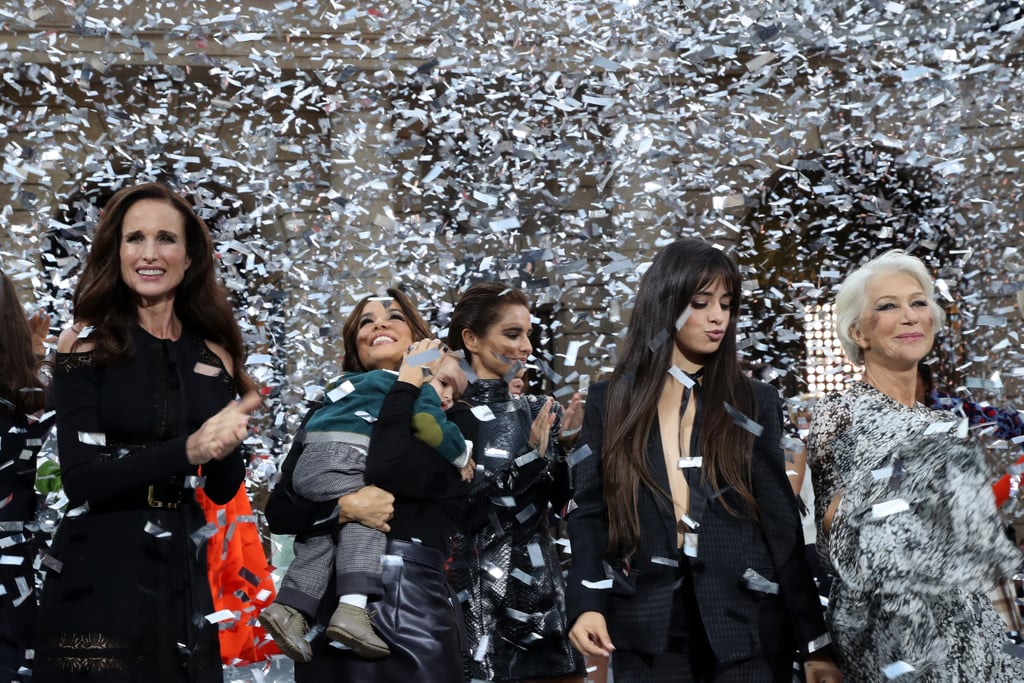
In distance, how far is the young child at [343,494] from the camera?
3.07m

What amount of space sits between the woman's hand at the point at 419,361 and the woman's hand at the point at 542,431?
2.13 feet

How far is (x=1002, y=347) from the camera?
351 inches

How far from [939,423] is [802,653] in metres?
0.65

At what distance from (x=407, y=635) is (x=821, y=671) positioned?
108cm

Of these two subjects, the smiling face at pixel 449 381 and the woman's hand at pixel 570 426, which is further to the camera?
the woman's hand at pixel 570 426

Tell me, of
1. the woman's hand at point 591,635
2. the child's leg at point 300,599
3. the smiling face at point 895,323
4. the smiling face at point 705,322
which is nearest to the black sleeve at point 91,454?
the child's leg at point 300,599

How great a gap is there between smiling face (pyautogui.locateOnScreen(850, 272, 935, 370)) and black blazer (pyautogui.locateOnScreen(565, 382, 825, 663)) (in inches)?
17.8

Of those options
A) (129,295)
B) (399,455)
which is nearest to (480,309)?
(399,455)

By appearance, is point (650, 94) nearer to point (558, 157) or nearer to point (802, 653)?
point (558, 157)

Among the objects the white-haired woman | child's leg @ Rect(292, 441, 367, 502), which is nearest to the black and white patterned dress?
the white-haired woman

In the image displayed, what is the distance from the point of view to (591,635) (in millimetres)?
2709

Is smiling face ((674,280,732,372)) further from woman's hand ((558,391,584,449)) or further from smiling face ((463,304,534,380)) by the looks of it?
smiling face ((463,304,534,380))

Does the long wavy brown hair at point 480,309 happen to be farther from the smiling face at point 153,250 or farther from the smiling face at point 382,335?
the smiling face at point 153,250

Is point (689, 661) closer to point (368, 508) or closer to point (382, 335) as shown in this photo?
point (368, 508)
